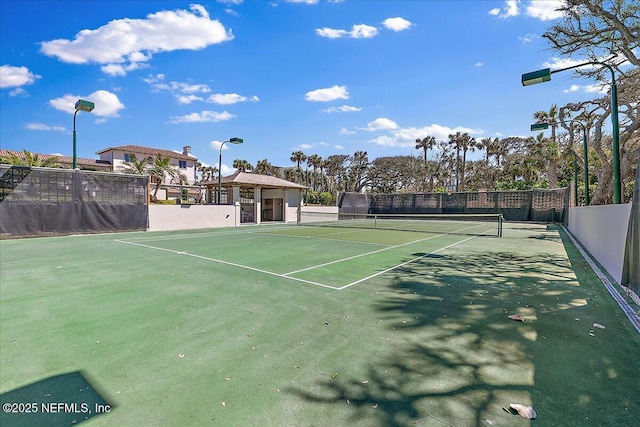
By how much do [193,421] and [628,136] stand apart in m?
21.4

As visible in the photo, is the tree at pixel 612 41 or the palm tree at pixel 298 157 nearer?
the tree at pixel 612 41

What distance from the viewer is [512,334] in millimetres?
3410

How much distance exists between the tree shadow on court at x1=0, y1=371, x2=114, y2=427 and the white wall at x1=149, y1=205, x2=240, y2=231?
1673 centimetres

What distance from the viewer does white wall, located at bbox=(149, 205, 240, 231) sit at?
17.9 meters

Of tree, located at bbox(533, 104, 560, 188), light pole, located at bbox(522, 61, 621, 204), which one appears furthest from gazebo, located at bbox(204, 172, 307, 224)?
tree, located at bbox(533, 104, 560, 188)

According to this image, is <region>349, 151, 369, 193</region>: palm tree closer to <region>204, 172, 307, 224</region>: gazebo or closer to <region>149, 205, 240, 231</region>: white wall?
<region>204, 172, 307, 224</region>: gazebo

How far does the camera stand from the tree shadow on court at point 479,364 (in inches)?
84.7

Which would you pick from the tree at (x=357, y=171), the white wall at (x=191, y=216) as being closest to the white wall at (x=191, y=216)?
the white wall at (x=191, y=216)

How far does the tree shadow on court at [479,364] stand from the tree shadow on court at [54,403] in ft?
5.11

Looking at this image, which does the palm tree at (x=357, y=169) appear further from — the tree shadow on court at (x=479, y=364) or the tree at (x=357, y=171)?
the tree shadow on court at (x=479, y=364)

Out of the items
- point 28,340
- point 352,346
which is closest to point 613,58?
point 352,346

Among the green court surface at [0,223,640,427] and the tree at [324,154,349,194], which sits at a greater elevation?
the tree at [324,154,349,194]

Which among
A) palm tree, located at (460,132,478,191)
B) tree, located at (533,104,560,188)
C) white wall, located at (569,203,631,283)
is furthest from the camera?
palm tree, located at (460,132,478,191)

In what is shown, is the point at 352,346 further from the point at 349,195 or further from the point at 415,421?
the point at 349,195
